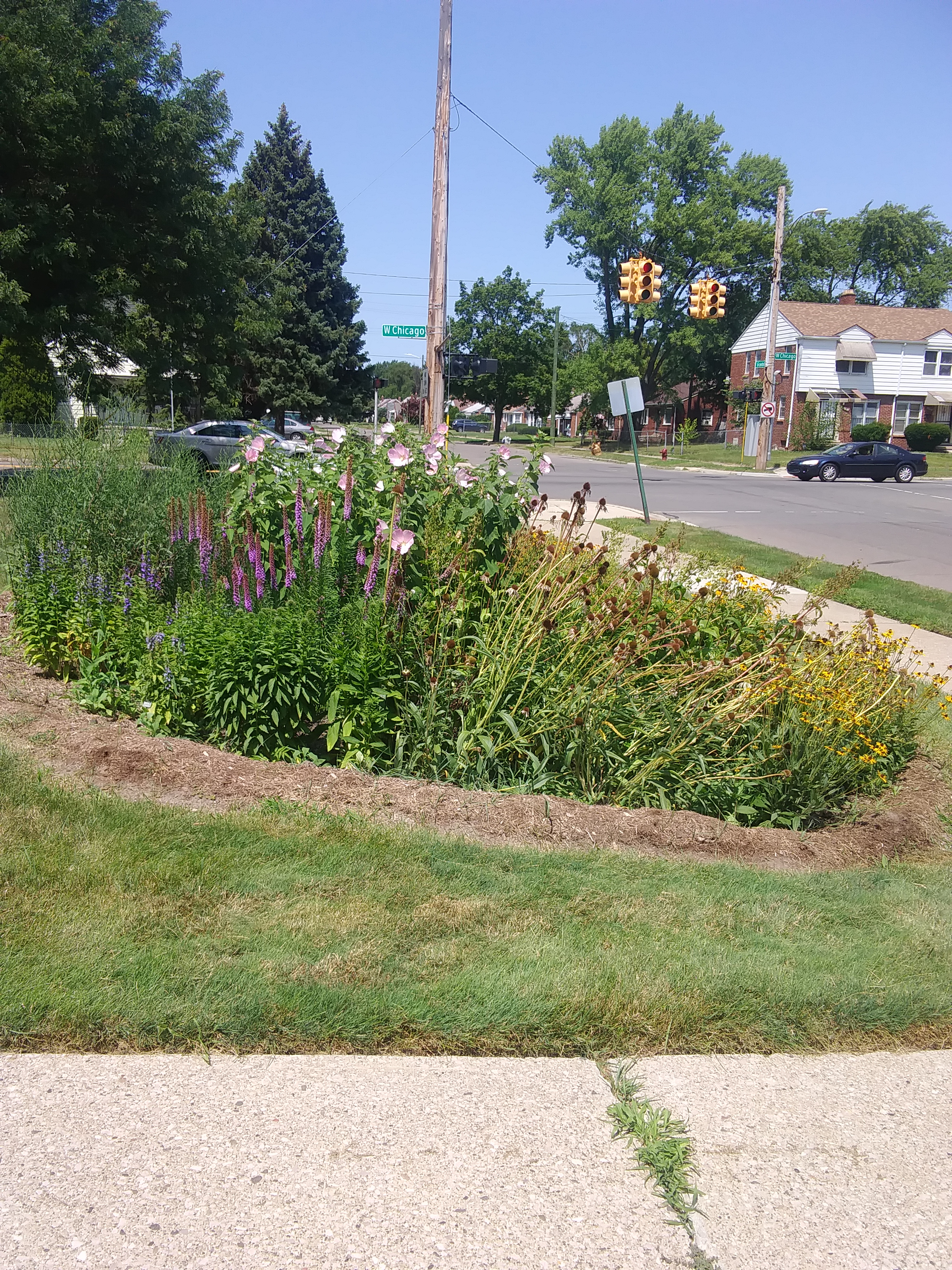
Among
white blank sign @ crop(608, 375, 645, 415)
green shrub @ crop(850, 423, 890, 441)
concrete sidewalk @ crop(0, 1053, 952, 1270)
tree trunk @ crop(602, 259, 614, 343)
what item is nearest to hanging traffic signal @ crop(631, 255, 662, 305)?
white blank sign @ crop(608, 375, 645, 415)

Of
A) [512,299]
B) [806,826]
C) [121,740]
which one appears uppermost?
[512,299]

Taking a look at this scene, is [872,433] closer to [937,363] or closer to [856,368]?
[856,368]

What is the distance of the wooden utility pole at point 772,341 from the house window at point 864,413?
1445cm

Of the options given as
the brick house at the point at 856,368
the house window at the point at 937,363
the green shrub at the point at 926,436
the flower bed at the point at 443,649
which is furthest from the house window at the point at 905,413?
the flower bed at the point at 443,649

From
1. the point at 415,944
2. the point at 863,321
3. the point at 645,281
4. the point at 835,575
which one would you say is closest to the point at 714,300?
the point at 645,281

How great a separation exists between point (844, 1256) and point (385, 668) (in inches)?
124

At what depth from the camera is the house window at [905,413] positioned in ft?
189

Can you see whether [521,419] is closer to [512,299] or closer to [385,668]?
[512,299]

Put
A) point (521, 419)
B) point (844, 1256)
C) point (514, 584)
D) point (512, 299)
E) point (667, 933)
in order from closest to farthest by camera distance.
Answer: point (844, 1256) → point (667, 933) → point (514, 584) → point (512, 299) → point (521, 419)

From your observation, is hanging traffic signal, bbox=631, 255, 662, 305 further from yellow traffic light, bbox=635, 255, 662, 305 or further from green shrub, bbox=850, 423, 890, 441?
green shrub, bbox=850, 423, 890, 441

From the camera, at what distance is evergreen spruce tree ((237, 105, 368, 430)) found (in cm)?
4141

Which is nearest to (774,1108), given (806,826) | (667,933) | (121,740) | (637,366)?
(667,933)

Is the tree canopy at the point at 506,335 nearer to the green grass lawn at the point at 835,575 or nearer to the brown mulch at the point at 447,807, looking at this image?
the green grass lawn at the point at 835,575

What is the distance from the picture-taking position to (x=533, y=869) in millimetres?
3928
